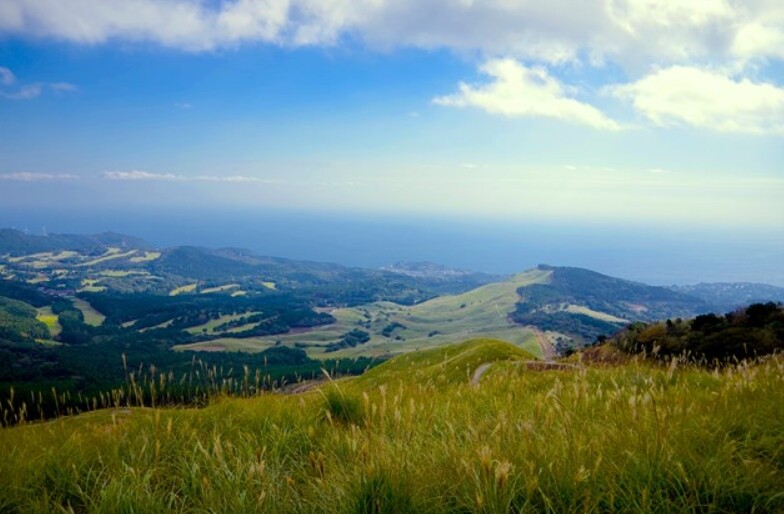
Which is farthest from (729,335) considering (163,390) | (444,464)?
(163,390)

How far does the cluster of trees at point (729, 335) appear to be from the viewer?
34.6 metres

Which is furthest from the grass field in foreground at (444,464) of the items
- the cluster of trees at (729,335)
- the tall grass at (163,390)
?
the cluster of trees at (729,335)

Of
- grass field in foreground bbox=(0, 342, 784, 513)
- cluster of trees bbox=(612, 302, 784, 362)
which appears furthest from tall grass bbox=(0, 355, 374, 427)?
cluster of trees bbox=(612, 302, 784, 362)

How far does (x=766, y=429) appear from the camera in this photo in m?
4.57

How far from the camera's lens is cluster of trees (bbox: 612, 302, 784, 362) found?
34625 mm

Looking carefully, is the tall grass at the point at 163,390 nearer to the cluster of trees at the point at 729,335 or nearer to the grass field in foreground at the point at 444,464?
the grass field in foreground at the point at 444,464

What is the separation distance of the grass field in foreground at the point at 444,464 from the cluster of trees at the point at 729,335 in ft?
106

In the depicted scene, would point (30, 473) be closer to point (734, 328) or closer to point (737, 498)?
point (737, 498)

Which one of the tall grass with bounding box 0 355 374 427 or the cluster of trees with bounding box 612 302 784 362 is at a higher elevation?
Result: the tall grass with bounding box 0 355 374 427

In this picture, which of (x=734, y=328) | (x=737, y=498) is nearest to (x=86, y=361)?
(x=734, y=328)

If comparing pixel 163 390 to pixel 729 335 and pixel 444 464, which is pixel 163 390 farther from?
pixel 729 335

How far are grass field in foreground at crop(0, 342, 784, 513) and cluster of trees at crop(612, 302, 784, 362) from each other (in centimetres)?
3239

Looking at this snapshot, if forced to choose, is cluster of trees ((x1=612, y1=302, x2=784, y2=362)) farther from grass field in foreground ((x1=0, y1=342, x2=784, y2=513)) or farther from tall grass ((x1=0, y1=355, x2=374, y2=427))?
grass field in foreground ((x1=0, y1=342, x2=784, y2=513))

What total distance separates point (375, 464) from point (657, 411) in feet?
8.82
